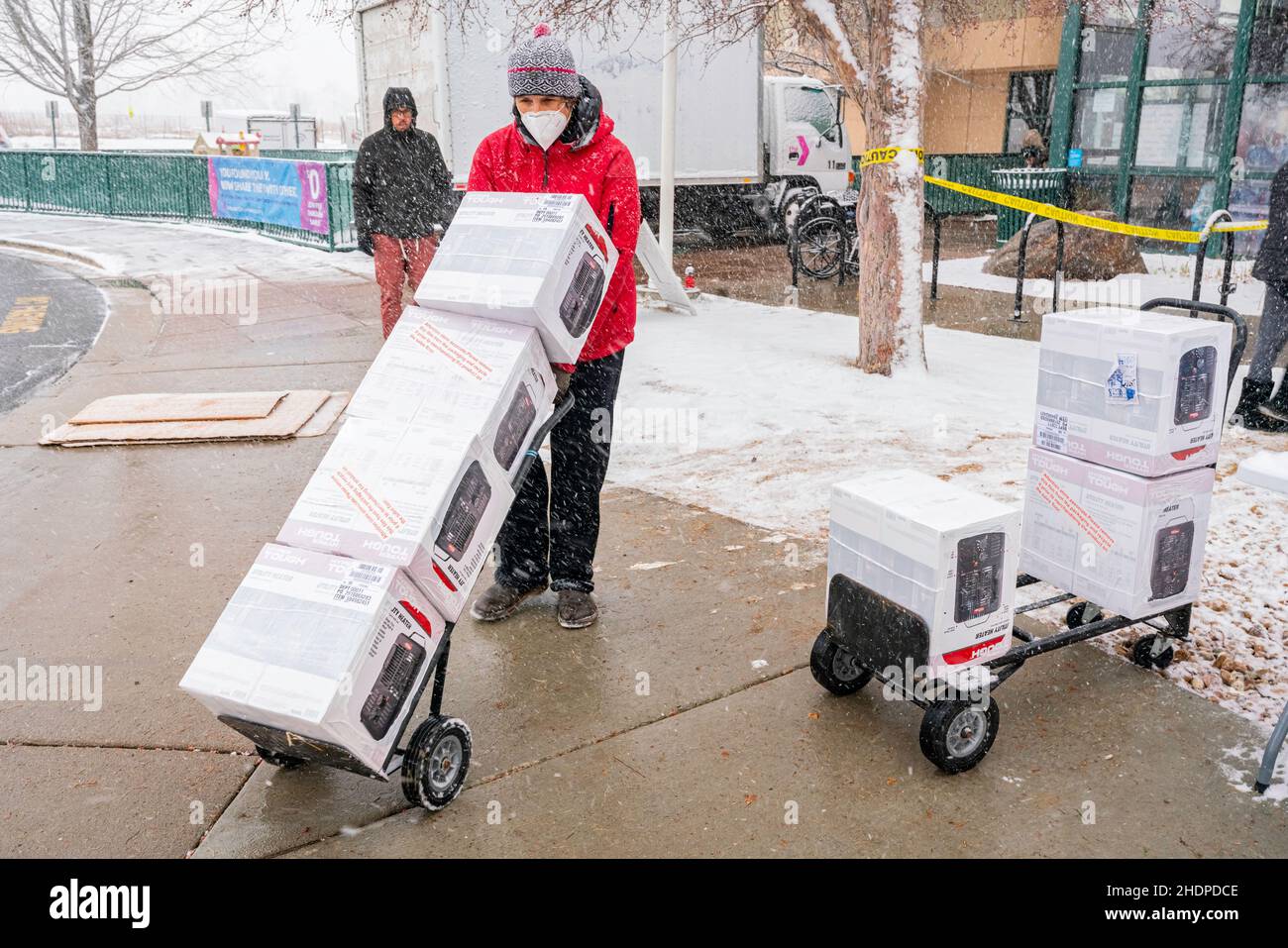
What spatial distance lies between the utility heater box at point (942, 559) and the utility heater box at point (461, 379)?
1.07 meters

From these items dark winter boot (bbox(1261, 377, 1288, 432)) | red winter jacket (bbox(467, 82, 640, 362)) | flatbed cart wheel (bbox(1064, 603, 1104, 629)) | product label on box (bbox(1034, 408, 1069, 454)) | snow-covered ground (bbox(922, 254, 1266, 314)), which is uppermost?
red winter jacket (bbox(467, 82, 640, 362))

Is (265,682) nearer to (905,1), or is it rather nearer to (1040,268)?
(905,1)

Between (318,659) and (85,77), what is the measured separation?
34789mm

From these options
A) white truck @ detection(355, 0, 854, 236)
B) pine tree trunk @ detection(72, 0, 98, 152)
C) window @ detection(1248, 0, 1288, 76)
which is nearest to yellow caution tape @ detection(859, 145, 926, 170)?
white truck @ detection(355, 0, 854, 236)

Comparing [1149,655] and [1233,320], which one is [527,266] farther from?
[1149,655]

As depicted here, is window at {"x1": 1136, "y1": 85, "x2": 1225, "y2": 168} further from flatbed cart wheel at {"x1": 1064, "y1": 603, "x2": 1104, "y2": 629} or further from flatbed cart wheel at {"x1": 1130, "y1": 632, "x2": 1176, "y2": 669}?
flatbed cart wheel at {"x1": 1130, "y1": 632, "x2": 1176, "y2": 669}

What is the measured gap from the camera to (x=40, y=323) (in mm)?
11164

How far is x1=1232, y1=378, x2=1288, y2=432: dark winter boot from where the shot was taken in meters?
6.60

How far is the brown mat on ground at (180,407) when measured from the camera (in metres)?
7.02

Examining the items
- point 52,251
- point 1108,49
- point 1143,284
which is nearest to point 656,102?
point 1108,49

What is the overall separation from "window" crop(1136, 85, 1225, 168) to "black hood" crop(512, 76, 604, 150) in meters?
13.1

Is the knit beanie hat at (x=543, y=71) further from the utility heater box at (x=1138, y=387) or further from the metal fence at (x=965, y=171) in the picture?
the metal fence at (x=965, y=171)

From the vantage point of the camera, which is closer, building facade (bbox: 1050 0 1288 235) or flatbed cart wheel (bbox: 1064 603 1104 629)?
flatbed cart wheel (bbox: 1064 603 1104 629)
